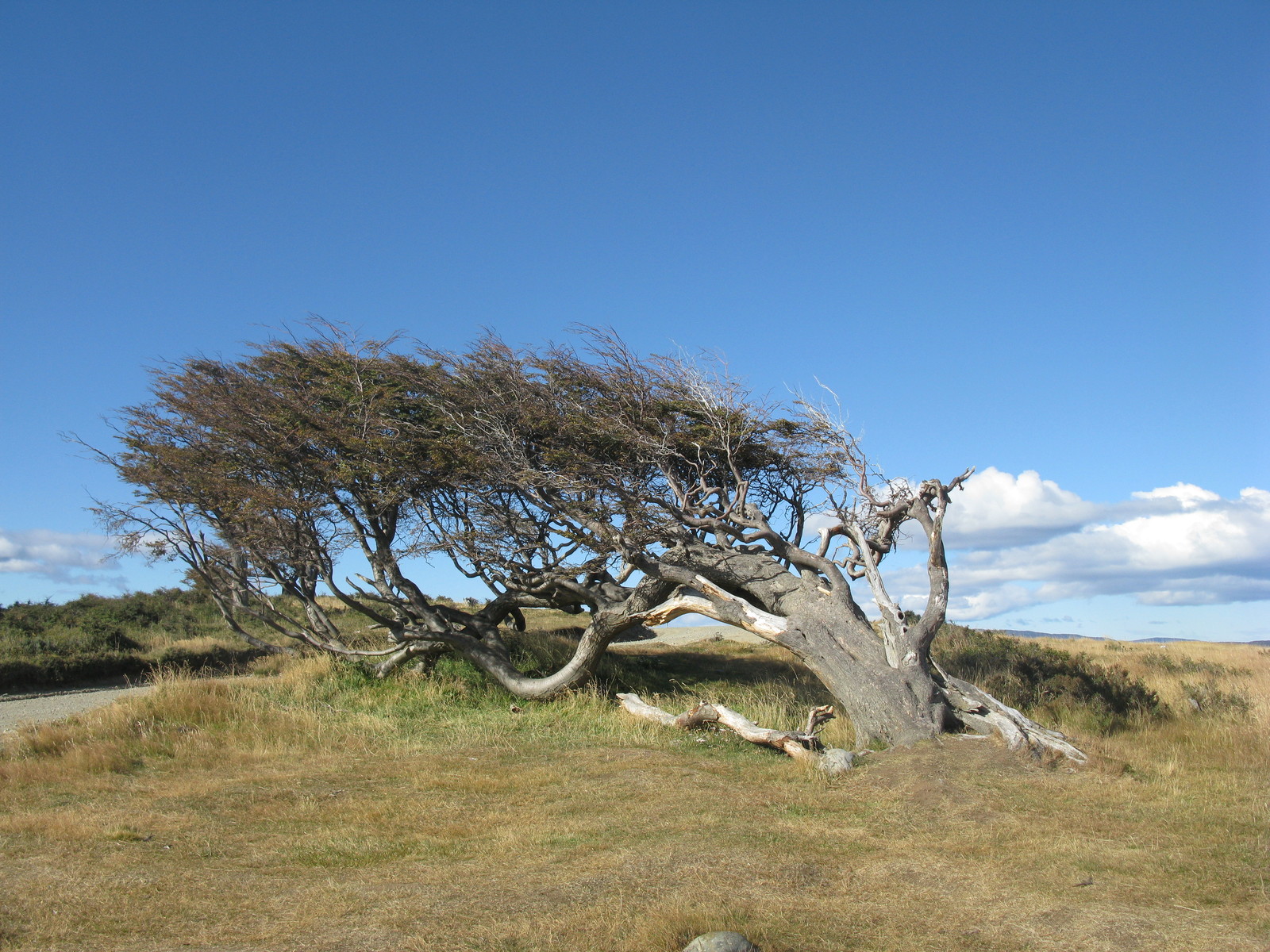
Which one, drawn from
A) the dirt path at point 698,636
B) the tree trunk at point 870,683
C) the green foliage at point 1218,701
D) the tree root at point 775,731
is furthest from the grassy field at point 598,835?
the dirt path at point 698,636

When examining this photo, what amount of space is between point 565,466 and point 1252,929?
10749 mm

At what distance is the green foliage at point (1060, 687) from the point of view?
1311 cm

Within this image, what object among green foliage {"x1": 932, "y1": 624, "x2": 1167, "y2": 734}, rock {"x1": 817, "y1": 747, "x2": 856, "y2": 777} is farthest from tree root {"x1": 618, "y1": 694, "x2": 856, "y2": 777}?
green foliage {"x1": 932, "y1": 624, "x2": 1167, "y2": 734}

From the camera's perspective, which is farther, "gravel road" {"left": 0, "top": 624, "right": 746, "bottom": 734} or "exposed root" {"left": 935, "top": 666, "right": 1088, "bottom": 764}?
"gravel road" {"left": 0, "top": 624, "right": 746, "bottom": 734}

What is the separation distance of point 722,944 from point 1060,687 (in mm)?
11192

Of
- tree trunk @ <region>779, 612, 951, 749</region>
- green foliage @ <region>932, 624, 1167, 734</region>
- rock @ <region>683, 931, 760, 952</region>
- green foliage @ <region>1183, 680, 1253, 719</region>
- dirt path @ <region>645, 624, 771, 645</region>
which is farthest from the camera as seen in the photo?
dirt path @ <region>645, 624, 771, 645</region>

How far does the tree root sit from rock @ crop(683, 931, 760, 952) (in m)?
5.25

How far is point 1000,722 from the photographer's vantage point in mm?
A: 10672

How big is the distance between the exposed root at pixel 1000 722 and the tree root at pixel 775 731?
1.64 m

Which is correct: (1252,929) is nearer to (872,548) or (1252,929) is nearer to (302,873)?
(302,873)

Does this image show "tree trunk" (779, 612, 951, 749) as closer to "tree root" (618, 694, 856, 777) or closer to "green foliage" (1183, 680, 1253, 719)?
"tree root" (618, 694, 856, 777)

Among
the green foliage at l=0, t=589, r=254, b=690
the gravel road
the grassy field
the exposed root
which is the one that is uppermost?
the green foliage at l=0, t=589, r=254, b=690

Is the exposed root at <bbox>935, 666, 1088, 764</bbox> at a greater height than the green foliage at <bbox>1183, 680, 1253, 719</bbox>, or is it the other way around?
the exposed root at <bbox>935, 666, 1088, 764</bbox>

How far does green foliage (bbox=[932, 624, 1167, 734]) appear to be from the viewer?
516 inches
